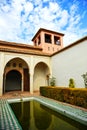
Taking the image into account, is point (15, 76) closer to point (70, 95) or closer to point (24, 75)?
point (24, 75)

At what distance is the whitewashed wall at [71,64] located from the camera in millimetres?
8742

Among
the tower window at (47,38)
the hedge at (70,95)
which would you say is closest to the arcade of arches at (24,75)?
the hedge at (70,95)

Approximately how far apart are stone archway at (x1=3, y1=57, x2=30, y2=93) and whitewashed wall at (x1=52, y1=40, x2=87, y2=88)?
3.77 meters

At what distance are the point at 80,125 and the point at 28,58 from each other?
30.7ft

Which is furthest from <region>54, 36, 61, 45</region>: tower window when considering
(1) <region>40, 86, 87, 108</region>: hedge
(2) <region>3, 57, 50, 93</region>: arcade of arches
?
(1) <region>40, 86, 87, 108</region>: hedge

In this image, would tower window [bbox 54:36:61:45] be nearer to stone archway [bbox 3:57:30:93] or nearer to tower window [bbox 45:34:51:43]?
tower window [bbox 45:34:51:43]

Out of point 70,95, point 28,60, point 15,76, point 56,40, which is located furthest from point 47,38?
point 70,95

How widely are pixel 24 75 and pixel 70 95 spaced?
8214 mm

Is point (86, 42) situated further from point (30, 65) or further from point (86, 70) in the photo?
point (30, 65)

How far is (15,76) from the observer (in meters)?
17.5

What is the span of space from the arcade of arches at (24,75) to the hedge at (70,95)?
4.16 metres

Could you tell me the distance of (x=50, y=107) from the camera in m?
6.90

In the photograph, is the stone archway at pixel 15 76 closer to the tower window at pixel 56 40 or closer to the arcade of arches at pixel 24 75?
the arcade of arches at pixel 24 75

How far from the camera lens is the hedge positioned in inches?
252
